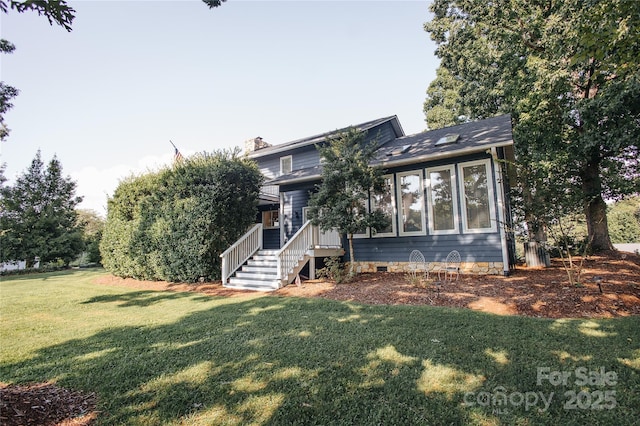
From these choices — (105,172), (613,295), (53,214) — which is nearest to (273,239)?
(613,295)

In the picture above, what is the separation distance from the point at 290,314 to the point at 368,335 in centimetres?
185

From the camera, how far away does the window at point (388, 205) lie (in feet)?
32.5

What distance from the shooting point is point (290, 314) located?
216 inches

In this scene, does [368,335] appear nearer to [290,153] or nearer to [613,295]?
[613,295]

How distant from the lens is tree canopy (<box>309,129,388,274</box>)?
338 inches

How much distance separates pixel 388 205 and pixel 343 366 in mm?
7500

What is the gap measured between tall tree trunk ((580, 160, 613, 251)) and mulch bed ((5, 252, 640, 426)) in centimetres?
415

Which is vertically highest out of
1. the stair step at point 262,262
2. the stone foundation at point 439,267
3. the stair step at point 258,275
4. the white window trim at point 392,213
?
the white window trim at point 392,213

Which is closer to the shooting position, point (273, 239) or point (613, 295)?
point (613, 295)

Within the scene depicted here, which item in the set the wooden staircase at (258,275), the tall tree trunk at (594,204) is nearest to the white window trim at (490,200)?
the wooden staircase at (258,275)

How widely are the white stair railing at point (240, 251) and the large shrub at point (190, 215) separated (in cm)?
33

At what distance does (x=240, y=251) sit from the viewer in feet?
33.3

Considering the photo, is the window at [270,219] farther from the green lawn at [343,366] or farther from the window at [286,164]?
the green lawn at [343,366]

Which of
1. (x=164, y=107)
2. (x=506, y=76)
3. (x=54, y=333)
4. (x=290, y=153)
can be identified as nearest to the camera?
(x=54, y=333)
